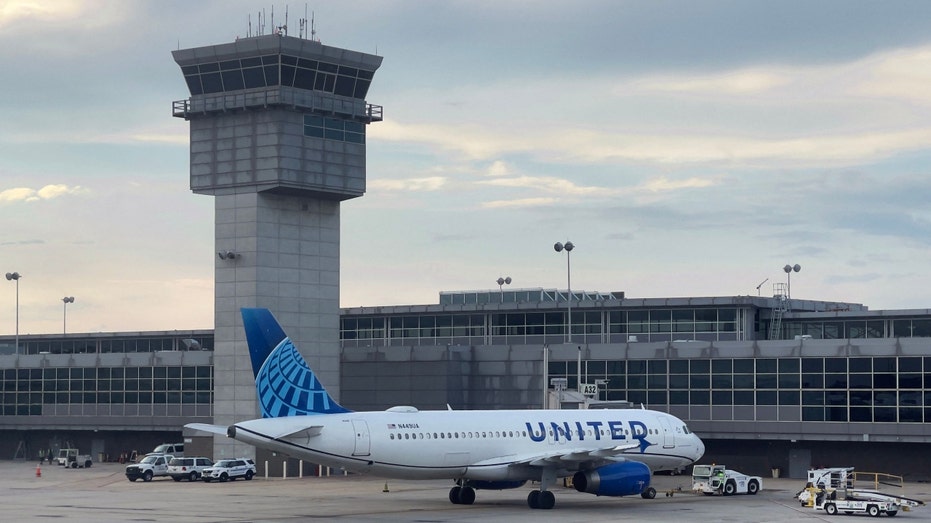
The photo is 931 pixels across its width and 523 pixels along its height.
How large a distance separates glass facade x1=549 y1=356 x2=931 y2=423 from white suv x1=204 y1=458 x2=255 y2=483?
2214 centimetres

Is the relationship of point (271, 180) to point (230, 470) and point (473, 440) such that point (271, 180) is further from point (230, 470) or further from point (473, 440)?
point (473, 440)

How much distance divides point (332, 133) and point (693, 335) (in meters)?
35.7

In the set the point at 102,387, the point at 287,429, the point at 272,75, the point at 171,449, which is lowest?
the point at 171,449

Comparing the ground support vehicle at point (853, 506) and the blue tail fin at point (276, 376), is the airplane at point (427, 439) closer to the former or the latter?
the blue tail fin at point (276, 376)

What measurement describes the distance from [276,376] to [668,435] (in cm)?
2182

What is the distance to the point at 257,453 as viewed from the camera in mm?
91375

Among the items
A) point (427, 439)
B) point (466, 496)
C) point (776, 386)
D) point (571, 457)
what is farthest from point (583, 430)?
point (776, 386)

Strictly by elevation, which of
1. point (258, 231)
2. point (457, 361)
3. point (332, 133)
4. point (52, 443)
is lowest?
point (52, 443)

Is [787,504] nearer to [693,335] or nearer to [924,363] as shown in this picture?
[924,363]

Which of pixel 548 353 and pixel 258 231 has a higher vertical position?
pixel 258 231

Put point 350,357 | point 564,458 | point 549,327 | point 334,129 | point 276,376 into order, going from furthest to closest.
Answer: point 549,327 → point 350,357 → point 334,129 → point 564,458 → point 276,376

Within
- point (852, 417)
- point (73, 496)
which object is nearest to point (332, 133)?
point (73, 496)

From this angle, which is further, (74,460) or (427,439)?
(74,460)

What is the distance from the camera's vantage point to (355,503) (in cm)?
6444
